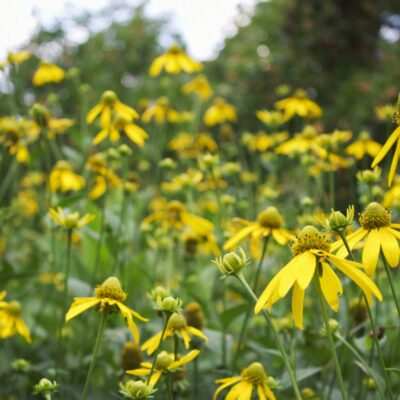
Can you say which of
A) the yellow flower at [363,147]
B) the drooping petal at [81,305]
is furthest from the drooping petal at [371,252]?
the yellow flower at [363,147]

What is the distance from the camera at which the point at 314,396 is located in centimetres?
139

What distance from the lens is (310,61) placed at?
261 inches

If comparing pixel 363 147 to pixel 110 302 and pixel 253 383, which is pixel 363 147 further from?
pixel 110 302

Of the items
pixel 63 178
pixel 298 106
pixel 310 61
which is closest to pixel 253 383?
pixel 63 178

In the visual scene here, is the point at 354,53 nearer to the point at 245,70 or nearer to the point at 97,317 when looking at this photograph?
the point at 245,70

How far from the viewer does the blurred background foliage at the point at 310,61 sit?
582cm

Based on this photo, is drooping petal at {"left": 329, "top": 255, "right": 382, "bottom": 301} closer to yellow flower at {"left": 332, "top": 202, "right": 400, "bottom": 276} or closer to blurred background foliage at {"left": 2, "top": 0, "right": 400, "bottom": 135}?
yellow flower at {"left": 332, "top": 202, "right": 400, "bottom": 276}

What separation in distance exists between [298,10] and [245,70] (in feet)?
4.21

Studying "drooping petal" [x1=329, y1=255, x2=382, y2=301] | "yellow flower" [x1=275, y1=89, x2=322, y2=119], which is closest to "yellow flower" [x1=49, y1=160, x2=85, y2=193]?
"yellow flower" [x1=275, y1=89, x2=322, y2=119]

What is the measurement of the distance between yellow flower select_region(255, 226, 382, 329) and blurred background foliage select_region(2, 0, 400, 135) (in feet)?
13.8

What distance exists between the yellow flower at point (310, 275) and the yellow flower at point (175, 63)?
1.90 meters

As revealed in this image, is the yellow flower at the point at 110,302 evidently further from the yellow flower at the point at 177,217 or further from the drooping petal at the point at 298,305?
the yellow flower at the point at 177,217

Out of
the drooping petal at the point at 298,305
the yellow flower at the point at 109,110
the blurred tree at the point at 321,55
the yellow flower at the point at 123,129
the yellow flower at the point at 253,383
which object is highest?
the blurred tree at the point at 321,55

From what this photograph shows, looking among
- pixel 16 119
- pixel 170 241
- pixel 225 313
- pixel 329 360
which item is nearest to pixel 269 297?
pixel 225 313
